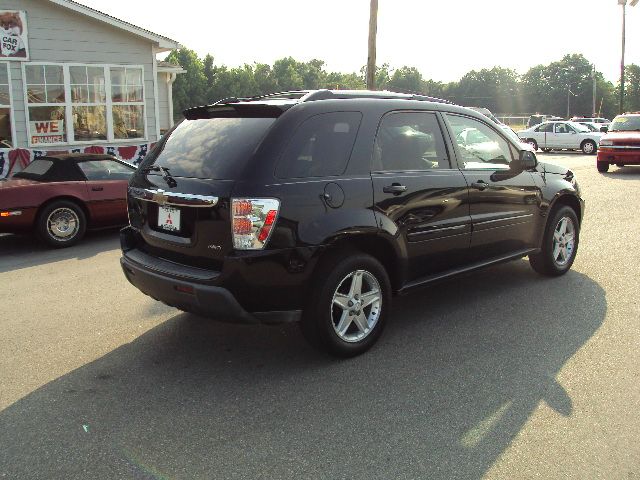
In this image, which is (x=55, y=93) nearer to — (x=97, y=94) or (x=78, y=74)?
(x=78, y=74)

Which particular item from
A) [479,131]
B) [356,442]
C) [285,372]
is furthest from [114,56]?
[356,442]

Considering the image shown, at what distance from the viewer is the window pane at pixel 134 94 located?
14391 mm

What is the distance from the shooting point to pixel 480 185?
500 centimetres

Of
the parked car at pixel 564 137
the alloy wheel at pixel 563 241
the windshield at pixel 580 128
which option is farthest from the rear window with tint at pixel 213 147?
the windshield at pixel 580 128

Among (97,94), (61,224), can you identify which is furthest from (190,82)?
(61,224)

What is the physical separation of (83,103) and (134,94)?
4.14ft

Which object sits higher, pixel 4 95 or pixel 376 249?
pixel 4 95

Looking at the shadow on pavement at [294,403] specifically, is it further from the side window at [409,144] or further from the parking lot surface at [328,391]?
the side window at [409,144]

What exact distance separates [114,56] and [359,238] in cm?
1180

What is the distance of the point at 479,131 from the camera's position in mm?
5383

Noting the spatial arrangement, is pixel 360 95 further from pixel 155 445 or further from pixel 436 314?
pixel 155 445

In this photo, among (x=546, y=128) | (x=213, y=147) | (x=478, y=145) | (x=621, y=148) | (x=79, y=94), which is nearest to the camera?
(x=213, y=147)

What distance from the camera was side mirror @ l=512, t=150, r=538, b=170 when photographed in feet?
18.0

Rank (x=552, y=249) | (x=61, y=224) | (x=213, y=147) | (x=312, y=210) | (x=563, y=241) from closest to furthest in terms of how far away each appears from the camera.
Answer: (x=312, y=210)
(x=213, y=147)
(x=552, y=249)
(x=563, y=241)
(x=61, y=224)
